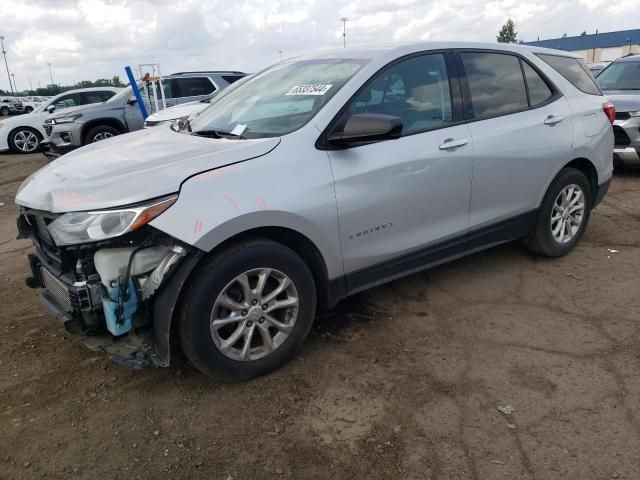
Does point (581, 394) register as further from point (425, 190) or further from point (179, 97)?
point (179, 97)

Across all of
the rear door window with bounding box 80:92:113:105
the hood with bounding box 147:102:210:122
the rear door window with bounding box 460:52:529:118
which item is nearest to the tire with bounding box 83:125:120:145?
the hood with bounding box 147:102:210:122

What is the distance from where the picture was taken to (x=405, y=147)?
3193mm

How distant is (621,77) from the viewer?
8.66 meters

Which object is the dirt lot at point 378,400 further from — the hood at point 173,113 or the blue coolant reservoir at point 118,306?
the hood at point 173,113

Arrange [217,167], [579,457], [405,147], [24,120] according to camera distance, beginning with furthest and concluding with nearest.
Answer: [24,120] → [405,147] → [217,167] → [579,457]

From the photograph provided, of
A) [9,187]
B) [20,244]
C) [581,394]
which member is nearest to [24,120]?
[9,187]

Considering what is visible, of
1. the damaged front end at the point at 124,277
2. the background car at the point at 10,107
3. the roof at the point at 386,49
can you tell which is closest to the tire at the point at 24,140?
the roof at the point at 386,49

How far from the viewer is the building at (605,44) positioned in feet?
198

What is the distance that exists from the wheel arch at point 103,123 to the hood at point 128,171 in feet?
26.3

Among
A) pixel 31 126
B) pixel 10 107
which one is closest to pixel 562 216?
pixel 31 126

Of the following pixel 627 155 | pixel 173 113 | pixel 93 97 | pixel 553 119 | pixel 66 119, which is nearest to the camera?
pixel 553 119

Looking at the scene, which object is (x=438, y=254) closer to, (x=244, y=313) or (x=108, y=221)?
(x=244, y=313)

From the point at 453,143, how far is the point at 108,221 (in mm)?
2205

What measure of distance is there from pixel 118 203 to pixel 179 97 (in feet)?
30.5
